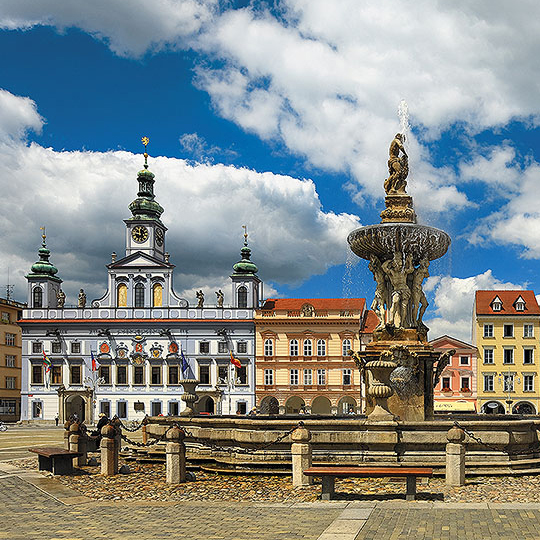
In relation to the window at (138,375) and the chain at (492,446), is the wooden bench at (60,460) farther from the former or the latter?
the window at (138,375)

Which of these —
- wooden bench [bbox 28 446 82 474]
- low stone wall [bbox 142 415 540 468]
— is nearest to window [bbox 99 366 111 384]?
wooden bench [bbox 28 446 82 474]

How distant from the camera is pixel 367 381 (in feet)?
65.2

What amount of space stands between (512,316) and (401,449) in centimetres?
4999

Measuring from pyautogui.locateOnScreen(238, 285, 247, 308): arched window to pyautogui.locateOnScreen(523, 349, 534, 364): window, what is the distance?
24.4 metres

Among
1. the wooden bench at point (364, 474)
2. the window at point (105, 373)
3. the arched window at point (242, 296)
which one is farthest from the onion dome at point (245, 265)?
the wooden bench at point (364, 474)

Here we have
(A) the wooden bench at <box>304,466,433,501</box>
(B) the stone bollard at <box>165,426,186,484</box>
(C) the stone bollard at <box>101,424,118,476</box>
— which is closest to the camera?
(A) the wooden bench at <box>304,466,433,501</box>

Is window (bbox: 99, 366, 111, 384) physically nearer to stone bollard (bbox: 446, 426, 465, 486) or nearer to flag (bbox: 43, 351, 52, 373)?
flag (bbox: 43, 351, 52, 373)

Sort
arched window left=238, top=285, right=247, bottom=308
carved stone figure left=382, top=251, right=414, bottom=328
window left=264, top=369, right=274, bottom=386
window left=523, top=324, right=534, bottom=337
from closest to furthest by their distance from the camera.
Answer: carved stone figure left=382, top=251, right=414, bottom=328 < window left=523, top=324, right=534, bottom=337 < window left=264, top=369, right=274, bottom=386 < arched window left=238, top=285, right=247, bottom=308

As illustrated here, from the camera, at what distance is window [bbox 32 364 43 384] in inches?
2542

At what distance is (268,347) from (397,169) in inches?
1713

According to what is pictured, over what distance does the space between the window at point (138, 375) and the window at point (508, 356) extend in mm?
31060

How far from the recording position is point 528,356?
61.9 meters

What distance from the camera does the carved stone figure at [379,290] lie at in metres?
21.0

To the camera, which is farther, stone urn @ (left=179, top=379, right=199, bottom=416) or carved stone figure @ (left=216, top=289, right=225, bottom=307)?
carved stone figure @ (left=216, top=289, right=225, bottom=307)
